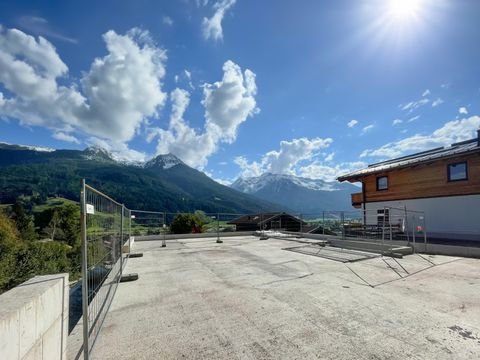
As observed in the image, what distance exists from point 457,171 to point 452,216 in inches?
92.5

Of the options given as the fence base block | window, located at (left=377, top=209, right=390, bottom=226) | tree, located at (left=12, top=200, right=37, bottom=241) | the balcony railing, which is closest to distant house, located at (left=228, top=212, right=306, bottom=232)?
window, located at (left=377, top=209, right=390, bottom=226)

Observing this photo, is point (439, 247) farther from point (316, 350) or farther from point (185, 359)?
point (185, 359)

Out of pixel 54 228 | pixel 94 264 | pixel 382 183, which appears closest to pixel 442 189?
pixel 382 183

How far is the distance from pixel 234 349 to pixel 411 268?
18.4 feet

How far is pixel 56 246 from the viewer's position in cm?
2694

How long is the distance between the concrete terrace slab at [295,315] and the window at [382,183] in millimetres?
11572

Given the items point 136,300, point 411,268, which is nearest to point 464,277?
point 411,268

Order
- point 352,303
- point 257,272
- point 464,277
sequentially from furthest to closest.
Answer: point 257,272, point 464,277, point 352,303

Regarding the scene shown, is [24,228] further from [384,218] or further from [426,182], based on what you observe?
[426,182]

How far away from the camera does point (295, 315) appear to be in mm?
3207

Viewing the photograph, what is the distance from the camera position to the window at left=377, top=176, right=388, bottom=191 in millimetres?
16344

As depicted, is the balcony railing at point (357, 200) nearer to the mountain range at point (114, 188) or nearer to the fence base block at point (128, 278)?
the fence base block at point (128, 278)

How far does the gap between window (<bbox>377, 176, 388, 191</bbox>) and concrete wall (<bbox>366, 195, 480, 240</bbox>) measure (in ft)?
7.62

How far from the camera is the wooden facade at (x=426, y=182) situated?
11773 millimetres
